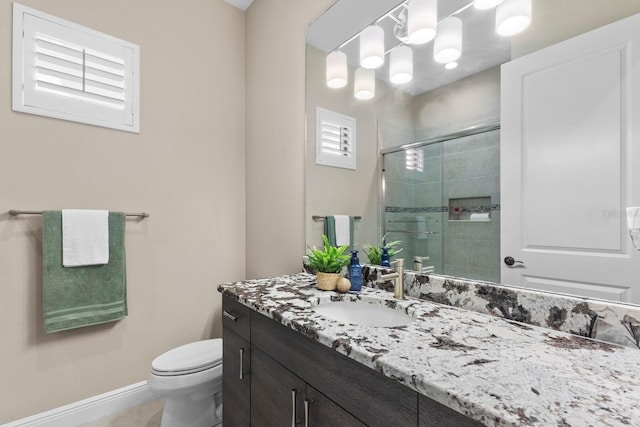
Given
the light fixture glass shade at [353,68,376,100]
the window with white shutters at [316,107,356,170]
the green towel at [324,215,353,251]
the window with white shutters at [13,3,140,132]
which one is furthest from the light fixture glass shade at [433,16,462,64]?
the window with white shutters at [13,3,140,132]

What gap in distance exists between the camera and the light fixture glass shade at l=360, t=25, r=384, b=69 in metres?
1.53

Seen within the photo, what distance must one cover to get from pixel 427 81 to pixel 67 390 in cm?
249

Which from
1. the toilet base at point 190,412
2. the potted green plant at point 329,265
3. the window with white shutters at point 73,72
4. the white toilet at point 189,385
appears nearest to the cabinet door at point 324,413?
the potted green plant at point 329,265

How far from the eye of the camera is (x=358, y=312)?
1.30 m

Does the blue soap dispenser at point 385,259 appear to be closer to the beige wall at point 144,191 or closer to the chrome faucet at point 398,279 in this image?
the chrome faucet at point 398,279

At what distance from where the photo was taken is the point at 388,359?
2.32 ft

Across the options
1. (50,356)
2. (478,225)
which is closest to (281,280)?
(478,225)

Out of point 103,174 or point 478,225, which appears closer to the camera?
point 478,225

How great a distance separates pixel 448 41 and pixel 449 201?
668 millimetres

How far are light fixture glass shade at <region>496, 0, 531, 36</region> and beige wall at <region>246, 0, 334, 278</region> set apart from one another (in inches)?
38.6

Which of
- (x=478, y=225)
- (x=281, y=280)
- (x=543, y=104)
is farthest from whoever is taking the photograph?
(x=281, y=280)

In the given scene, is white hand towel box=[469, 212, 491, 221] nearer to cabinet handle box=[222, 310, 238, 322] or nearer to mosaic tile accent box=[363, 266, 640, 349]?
mosaic tile accent box=[363, 266, 640, 349]

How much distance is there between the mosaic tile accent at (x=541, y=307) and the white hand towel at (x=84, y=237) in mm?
1718

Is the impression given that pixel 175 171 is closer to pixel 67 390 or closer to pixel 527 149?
pixel 67 390
